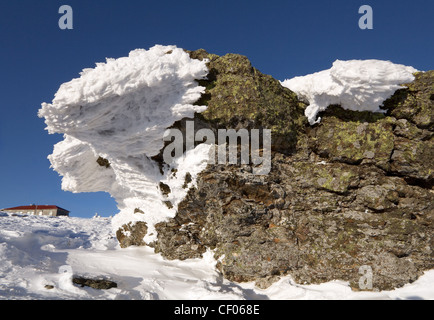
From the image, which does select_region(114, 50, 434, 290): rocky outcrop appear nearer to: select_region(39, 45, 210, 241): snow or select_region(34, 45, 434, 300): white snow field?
select_region(34, 45, 434, 300): white snow field

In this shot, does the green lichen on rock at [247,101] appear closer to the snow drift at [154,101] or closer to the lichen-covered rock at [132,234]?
the snow drift at [154,101]

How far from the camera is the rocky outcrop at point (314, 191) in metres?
6.18

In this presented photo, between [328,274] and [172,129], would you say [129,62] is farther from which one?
[328,274]

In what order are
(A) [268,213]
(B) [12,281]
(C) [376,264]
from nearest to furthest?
(B) [12,281]
(C) [376,264]
(A) [268,213]

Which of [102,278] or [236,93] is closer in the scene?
[102,278]

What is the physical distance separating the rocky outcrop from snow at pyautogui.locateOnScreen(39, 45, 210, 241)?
1.60 feet

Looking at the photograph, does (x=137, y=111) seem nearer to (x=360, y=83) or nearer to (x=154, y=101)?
(x=154, y=101)

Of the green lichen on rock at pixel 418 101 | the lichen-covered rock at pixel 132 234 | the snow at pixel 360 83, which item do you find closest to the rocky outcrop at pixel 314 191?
the green lichen on rock at pixel 418 101

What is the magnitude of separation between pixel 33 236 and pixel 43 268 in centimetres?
284

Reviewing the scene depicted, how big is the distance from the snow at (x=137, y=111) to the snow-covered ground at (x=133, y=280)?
1913 mm

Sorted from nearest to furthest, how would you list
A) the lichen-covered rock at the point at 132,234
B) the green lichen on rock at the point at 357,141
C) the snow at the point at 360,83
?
1. the snow at the point at 360,83
2. the green lichen on rock at the point at 357,141
3. the lichen-covered rock at the point at 132,234

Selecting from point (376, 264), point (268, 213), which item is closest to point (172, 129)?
point (268, 213)

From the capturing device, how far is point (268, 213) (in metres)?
6.91

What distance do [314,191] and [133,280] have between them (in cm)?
476
